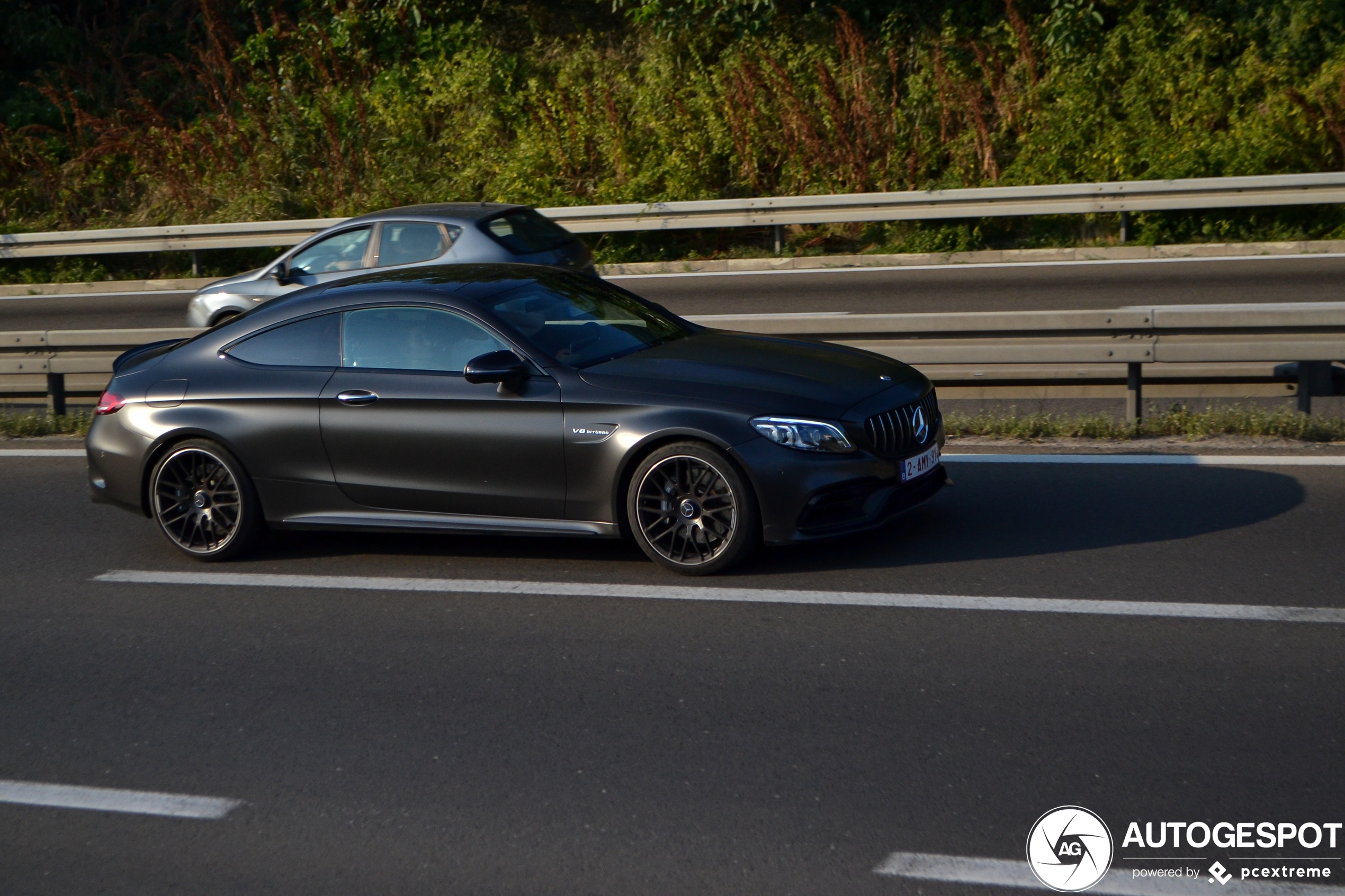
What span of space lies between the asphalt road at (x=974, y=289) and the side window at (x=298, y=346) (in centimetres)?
771

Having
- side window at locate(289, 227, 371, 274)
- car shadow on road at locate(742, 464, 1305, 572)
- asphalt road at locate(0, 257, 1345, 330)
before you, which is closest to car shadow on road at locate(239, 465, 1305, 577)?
car shadow on road at locate(742, 464, 1305, 572)

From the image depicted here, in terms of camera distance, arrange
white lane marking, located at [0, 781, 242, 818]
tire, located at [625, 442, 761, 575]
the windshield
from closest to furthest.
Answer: white lane marking, located at [0, 781, 242, 818] < tire, located at [625, 442, 761, 575] < the windshield

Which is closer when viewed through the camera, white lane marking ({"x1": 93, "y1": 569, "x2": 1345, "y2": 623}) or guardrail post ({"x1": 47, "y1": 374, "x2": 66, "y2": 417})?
white lane marking ({"x1": 93, "y1": 569, "x2": 1345, "y2": 623})

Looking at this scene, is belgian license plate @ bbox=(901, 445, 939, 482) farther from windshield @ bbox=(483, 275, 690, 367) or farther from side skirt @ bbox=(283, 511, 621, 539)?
windshield @ bbox=(483, 275, 690, 367)

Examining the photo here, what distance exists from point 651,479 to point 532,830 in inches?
96.3

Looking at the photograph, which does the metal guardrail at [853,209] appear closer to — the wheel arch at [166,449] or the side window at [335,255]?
the side window at [335,255]

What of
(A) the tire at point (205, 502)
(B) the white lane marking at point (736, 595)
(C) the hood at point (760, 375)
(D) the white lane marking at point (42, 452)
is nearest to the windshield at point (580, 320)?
(C) the hood at point (760, 375)

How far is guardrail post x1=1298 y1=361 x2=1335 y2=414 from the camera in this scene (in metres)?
8.72

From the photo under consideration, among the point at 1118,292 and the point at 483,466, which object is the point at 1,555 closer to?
the point at 483,466

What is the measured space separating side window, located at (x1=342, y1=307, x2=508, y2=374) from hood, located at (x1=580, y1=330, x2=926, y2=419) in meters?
0.66

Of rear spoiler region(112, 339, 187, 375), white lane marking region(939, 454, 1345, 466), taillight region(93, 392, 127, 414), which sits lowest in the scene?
white lane marking region(939, 454, 1345, 466)

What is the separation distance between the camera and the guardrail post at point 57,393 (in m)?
11.5

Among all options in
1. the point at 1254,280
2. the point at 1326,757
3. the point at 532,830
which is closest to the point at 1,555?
the point at 532,830

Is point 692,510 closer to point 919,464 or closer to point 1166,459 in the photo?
point 919,464
